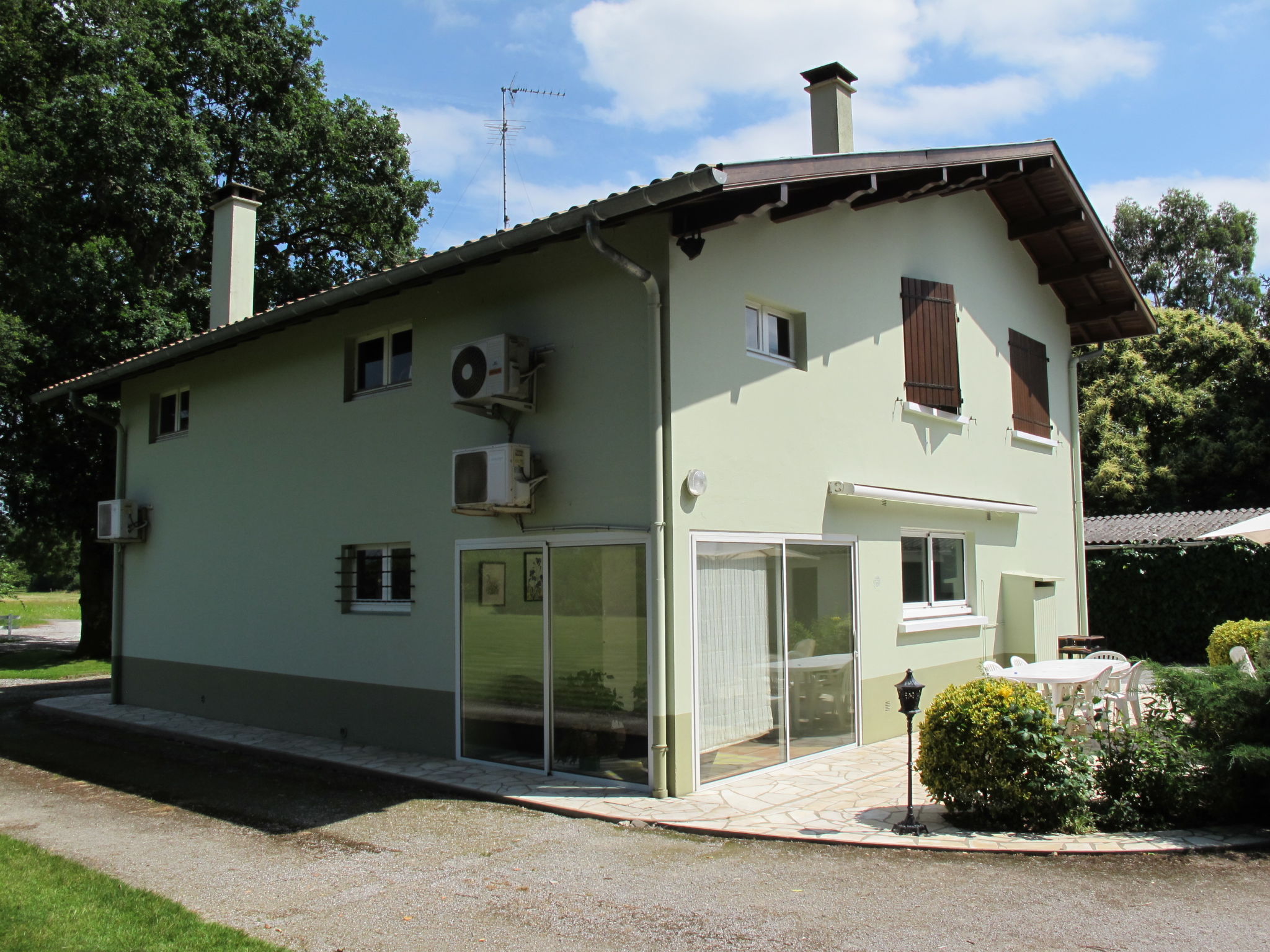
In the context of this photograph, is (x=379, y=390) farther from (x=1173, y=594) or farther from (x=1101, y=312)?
(x=1173, y=594)

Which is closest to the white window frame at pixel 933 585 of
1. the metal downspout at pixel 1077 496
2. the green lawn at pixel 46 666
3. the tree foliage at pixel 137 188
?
the metal downspout at pixel 1077 496

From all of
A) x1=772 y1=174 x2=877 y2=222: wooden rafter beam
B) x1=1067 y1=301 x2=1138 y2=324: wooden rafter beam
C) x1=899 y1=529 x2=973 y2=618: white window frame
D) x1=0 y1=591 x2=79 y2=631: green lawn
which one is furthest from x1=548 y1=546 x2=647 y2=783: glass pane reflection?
x1=0 y1=591 x2=79 y2=631: green lawn

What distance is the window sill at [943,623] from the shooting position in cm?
1011

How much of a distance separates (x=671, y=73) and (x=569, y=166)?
9.78 ft

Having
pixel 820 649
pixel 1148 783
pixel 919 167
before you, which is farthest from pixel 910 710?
pixel 919 167

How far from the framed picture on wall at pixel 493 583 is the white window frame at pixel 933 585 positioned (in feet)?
14.0

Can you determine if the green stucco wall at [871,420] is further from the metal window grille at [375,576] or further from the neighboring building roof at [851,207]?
the metal window grille at [375,576]

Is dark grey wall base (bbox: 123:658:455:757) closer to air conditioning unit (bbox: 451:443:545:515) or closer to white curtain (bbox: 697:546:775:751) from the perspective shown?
air conditioning unit (bbox: 451:443:545:515)

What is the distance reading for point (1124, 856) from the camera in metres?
5.87

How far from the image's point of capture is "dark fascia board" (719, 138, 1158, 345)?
287 inches

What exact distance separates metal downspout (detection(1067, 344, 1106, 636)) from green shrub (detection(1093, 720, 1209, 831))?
7876 millimetres

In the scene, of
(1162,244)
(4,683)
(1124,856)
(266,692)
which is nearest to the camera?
(1124,856)

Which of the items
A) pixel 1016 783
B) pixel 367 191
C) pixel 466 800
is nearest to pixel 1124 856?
pixel 1016 783

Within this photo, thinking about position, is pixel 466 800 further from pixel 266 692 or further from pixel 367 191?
pixel 367 191
